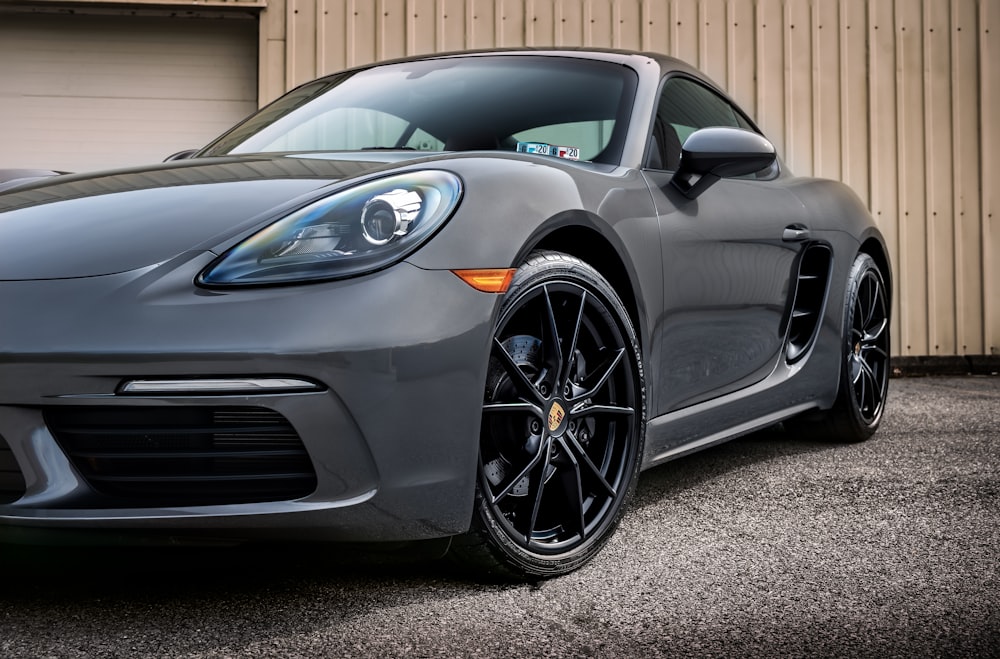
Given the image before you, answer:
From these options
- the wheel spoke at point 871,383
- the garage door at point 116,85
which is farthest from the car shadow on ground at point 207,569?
the garage door at point 116,85

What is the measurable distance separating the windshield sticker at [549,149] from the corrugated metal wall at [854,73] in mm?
4579

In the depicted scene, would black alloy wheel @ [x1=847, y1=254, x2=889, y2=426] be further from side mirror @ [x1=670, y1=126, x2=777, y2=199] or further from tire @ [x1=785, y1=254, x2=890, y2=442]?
side mirror @ [x1=670, y1=126, x2=777, y2=199]

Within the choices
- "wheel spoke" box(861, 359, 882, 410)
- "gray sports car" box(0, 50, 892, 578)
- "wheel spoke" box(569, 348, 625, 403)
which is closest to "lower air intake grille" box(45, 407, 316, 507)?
"gray sports car" box(0, 50, 892, 578)

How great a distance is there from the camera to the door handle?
12.2ft

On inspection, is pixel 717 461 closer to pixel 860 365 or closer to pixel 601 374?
pixel 860 365

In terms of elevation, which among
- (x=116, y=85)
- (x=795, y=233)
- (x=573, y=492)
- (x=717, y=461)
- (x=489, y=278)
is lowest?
(x=717, y=461)

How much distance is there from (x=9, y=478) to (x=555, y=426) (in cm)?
107

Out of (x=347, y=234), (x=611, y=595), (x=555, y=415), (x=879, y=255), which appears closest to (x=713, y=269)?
(x=555, y=415)

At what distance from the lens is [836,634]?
6.80 ft

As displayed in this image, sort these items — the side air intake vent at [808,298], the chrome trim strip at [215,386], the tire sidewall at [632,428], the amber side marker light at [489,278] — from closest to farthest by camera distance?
the chrome trim strip at [215,386]
the amber side marker light at [489,278]
the tire sidewall at [632,428]
the side air intake vent at [808,298]

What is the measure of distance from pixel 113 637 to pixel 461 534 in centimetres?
66

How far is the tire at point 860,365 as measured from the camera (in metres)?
4.29

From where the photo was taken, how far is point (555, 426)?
8.14 feet

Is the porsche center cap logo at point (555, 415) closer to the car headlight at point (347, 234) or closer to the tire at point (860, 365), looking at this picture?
the car headlight at point (347, 234)
